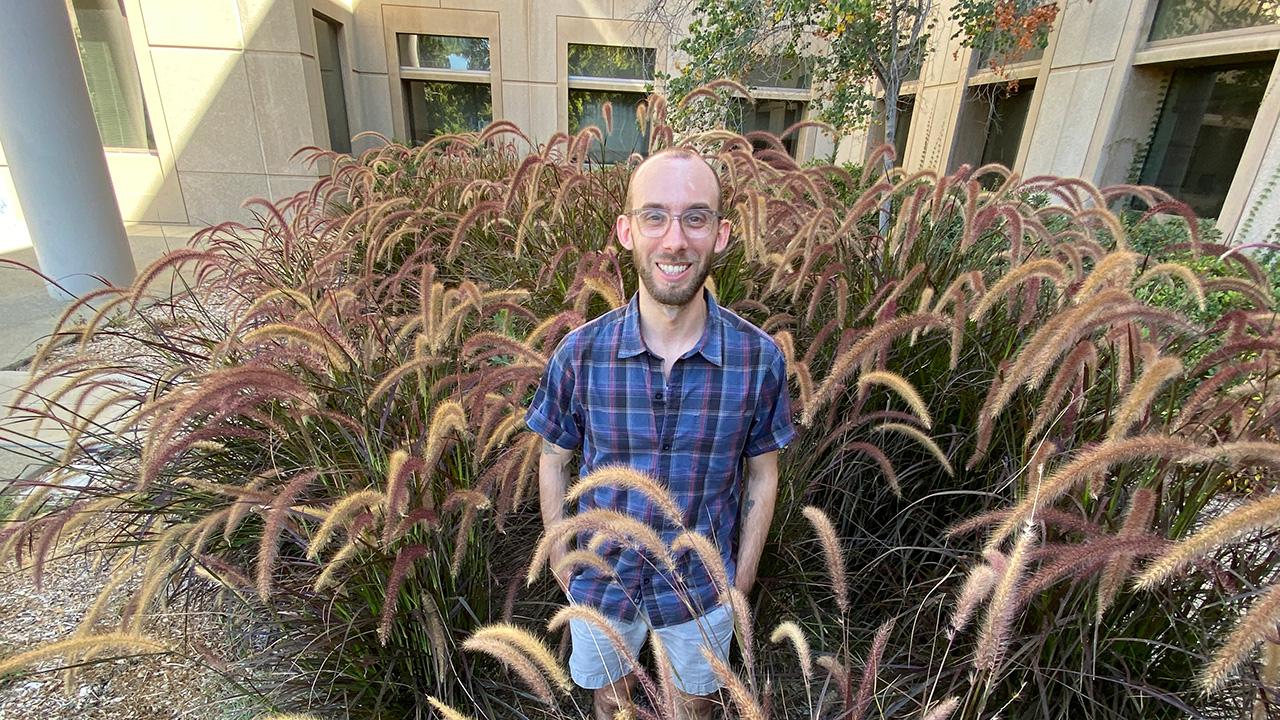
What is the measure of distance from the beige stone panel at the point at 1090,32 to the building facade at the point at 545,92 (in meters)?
0.03

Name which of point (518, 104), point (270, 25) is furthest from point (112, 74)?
point (518, 104)

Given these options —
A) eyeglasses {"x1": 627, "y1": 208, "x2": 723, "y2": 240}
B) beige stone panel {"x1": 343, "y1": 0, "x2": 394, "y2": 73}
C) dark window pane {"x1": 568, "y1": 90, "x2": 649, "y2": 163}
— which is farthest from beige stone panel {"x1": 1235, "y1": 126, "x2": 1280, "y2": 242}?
beige stone panel {"x1": 343, "y1": 0, "x2": 394, "y2": 73}

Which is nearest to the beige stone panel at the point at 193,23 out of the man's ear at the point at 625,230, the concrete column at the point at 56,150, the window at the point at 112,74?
the window at the point at 112,74

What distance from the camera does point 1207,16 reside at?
613 centimetres

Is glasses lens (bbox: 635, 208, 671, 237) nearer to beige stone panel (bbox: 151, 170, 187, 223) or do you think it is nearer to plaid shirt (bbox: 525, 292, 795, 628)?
plaid shirt (bbox: 525, 292, 795, 628)

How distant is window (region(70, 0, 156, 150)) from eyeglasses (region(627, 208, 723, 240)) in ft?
37.9

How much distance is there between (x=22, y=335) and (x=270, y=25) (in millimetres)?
6323

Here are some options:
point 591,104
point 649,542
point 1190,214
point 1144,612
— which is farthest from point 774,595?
point 591,104

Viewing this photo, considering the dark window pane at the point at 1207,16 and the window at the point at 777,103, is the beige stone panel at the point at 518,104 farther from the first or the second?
the dark window pane at the point at 1207,16

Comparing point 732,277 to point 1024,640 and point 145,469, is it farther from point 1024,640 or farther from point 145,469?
point 145,469

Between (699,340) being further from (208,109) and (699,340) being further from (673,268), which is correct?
(208,109)

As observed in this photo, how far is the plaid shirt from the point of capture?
1672mm

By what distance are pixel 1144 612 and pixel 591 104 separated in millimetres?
13223

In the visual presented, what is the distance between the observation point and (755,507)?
71.2 inches
